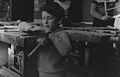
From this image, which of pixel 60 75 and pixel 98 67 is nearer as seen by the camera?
pixel 60 75

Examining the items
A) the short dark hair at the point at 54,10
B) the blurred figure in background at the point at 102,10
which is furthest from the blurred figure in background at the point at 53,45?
the blurred figure in background at the point at 102,10

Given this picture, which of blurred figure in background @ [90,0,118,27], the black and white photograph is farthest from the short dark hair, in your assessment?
blurred figure in background @ [90,0,118,27]

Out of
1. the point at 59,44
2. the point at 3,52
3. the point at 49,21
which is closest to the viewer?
the point at 59,44

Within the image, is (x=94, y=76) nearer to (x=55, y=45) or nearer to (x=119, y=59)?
(x=119, y=59)

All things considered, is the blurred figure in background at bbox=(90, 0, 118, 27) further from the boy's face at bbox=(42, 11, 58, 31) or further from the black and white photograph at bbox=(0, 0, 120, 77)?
the boy's face at bbox=(42, 11, 58, 31)

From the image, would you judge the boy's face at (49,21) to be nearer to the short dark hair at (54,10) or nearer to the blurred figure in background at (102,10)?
the short dark hair at (54,10)

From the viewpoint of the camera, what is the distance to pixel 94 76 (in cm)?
385

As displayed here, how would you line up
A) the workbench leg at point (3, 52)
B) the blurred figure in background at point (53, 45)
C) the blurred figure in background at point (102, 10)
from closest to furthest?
1. the blurred figure in background at point (53, 45)
2. the workbench leg at point (3, 52)
3. the blurred figure in background at point (102, 10)

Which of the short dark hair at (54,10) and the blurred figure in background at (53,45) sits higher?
the short dark hair at (54,10)

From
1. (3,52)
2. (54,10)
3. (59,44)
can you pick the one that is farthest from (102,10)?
(59,44)

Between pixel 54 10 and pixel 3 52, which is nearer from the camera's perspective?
pixel 54 10

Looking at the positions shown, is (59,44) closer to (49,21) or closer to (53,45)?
(53,45)

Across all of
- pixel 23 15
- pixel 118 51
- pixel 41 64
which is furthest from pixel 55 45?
pixel 23 15

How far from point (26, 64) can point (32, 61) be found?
0.31ft
